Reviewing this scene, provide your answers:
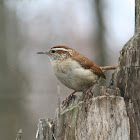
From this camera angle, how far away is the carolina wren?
4773 millimetres

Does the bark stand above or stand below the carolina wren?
below

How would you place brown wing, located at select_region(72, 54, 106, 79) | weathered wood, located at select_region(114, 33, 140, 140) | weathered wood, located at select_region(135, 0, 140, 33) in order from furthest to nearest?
brown wing, located at select_region(72, 54, 106, 79) → weathered wood, located at select_region(135, 0, 140, 33) → weathered wood, located at select_region(114, 33, 140, 140)

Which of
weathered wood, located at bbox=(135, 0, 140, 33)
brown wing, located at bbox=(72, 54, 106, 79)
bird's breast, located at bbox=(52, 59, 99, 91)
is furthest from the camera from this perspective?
brown wing, located at bbox=(72, 54, 106, 79)

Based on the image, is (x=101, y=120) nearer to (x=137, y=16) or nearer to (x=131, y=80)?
(x=131, y=80)

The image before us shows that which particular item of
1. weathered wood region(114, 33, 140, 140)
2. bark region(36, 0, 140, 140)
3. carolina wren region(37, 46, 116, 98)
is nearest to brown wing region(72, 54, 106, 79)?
carolina wren region(37, 46, 116, 98)

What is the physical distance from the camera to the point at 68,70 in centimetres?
477

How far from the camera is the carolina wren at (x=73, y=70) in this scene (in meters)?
4.77

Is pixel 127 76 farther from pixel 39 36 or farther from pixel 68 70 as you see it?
pixel 39 36

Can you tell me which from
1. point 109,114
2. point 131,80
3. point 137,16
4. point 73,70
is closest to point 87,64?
point 73,70

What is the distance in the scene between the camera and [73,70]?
477 cm

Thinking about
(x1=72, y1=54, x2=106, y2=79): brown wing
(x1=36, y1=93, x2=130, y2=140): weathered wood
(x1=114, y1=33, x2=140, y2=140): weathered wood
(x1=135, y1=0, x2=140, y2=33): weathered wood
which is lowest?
(x1=36, y1=93, x2=130, y2=140): weathered wood

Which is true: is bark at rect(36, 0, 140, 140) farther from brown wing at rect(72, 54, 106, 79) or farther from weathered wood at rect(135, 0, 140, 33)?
brown wing at rect(72, 54, 106, 79)

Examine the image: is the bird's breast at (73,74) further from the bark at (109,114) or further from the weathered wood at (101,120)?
the weathered wood at (101,120)

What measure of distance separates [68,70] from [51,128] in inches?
53.6
